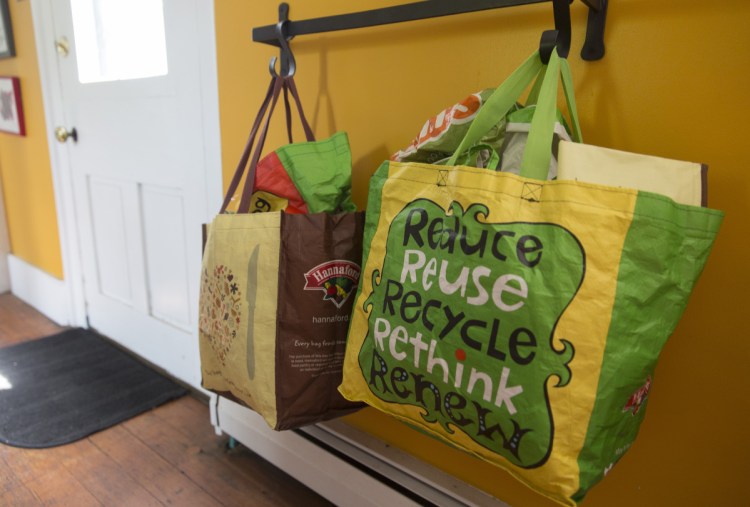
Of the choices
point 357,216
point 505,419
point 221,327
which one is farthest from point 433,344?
point 221,327

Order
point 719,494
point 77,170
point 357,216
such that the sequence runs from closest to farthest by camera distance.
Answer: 1. point 719,494
2. point 357,216
3. point 77,170

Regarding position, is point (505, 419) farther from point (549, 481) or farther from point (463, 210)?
point (463, 210)

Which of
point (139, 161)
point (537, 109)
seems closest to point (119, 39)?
point (139, 161)

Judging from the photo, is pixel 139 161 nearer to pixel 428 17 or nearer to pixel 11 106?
pixel 11 106

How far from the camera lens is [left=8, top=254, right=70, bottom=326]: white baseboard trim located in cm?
Answer: 212

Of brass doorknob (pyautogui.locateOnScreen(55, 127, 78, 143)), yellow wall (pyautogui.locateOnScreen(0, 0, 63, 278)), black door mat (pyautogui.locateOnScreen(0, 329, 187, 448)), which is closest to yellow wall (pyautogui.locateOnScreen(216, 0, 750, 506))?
black door mat (pyautogui.locateOnScreen(0, 329, 187, 448))

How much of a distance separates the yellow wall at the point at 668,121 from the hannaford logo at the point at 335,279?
0.84 ft

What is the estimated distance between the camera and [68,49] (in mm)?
1744

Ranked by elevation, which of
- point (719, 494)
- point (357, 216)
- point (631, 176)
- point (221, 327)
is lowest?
point (719, 494)

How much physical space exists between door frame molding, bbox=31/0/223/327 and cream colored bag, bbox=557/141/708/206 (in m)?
0.95

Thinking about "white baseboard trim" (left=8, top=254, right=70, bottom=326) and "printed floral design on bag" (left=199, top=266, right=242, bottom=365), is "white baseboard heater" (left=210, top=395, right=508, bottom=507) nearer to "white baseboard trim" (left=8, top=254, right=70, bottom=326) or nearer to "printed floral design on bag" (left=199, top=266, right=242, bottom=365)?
"printed floral design on bag" (left=199, top=266, right=242, bottom=365)

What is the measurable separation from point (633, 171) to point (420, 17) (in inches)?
15.3

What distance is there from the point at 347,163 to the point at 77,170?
1.53m

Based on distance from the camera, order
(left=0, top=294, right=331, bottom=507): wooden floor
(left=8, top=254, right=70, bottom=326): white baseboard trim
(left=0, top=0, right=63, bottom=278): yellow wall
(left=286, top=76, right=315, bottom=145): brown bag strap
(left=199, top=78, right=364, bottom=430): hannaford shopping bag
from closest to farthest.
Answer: (left=199, top=78, right=364, bottom=430): hannaford shopping bag, (left=286, top=76, right=315, bottom=145): brown bag strap, (left=0, top=294, right=331, bottom=507): wooden floor, (left=0, top=0, right=63, bottom=278): yellow wall, (left=8, top=254, right=70, bottom=326): white baseboard trim
